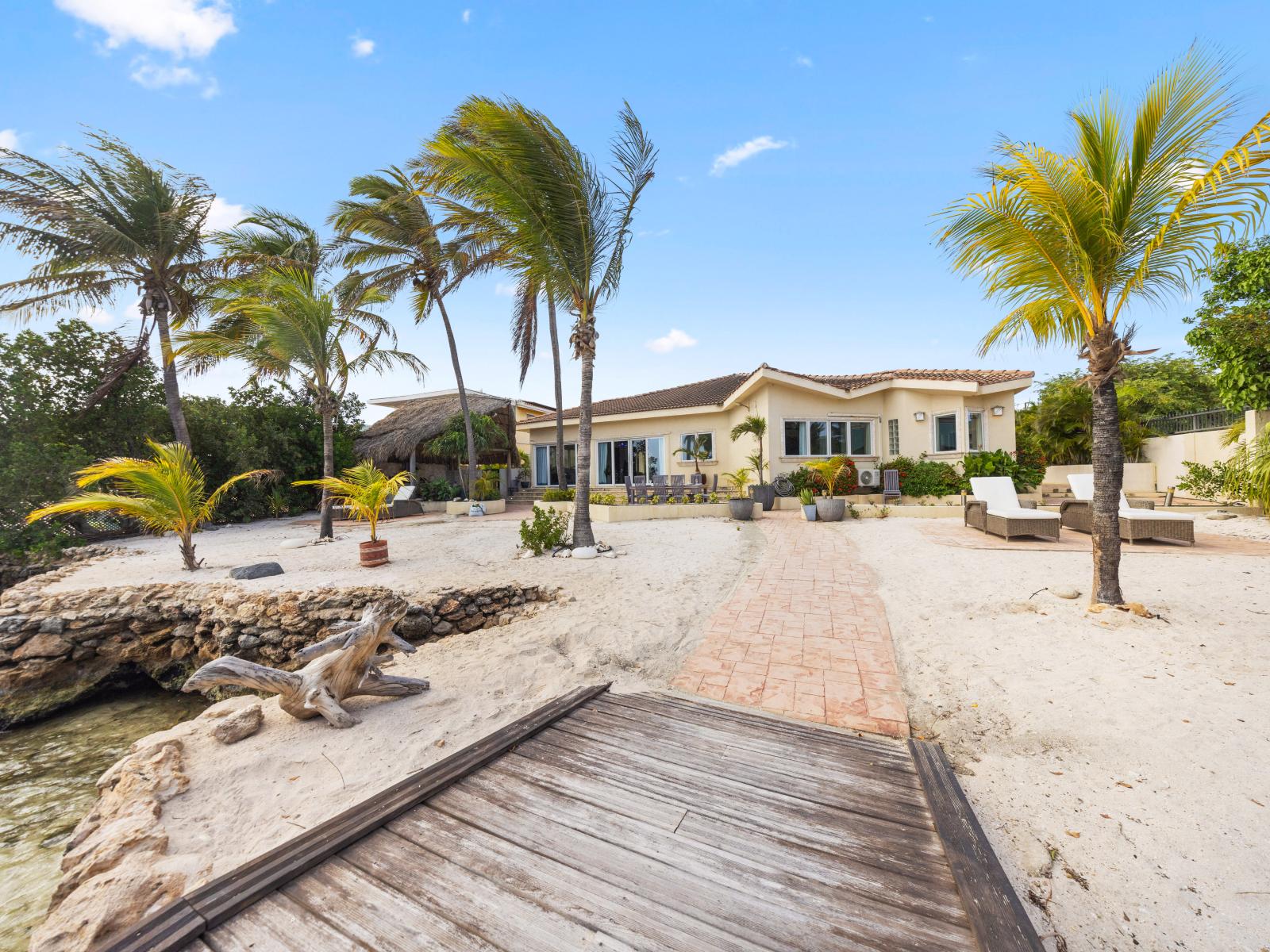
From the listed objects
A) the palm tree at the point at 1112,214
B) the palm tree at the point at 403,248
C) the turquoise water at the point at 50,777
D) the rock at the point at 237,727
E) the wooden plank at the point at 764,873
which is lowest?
the turquoise water at the point at 50,777

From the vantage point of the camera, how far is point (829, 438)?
15789 mm

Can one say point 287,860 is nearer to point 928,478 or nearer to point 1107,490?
point 1107,490

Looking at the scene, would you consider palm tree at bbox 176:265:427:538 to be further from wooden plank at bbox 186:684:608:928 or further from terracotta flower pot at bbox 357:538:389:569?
wooden plank at bbox 186:684:608:928

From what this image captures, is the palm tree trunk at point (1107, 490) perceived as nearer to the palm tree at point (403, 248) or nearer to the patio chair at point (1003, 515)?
the patio chair at point (1003, 515)

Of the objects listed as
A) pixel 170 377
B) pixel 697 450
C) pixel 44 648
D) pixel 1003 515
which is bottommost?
pixel 44 648

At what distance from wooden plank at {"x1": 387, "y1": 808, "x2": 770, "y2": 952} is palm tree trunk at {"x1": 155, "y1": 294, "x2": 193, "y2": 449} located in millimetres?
15005

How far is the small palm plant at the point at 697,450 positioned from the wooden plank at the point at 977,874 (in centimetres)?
1482

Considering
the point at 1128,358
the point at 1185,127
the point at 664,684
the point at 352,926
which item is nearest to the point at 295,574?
the point at 664,684

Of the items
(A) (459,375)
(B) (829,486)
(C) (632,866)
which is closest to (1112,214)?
(C) (632,866)

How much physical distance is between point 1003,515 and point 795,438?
23.8 feet

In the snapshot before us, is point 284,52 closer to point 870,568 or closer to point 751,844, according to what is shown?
point 751,844

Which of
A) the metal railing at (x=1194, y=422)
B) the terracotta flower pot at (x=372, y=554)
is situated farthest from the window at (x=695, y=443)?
the metal railing at (x=1194, y=422)

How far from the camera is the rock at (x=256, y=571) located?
739 centimetres

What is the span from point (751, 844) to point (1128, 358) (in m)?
6.00
